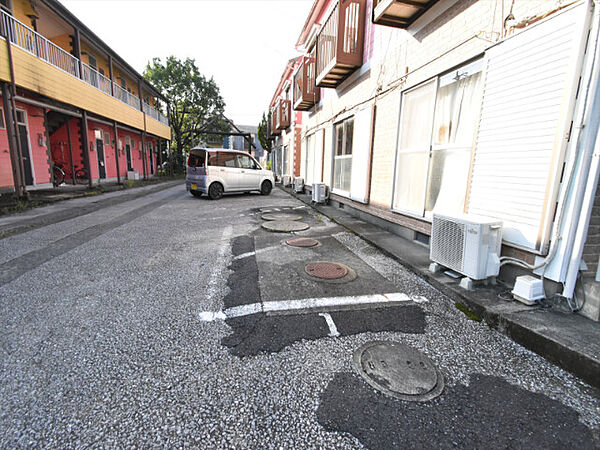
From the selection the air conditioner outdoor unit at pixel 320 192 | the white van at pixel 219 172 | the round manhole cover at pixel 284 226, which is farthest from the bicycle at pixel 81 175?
the round manhole cover at pixel 284 226

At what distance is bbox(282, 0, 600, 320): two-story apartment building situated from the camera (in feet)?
7.77

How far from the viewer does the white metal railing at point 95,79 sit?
11617mm

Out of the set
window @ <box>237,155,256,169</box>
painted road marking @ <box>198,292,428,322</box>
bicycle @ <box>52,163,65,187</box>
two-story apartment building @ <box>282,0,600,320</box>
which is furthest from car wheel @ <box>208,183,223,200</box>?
painted road marking @ <box>198,292,428,322</box>

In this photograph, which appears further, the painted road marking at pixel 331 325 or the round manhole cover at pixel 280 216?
the round manhole cover at pixel 280 216

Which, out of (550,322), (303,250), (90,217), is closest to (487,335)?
(550,322)

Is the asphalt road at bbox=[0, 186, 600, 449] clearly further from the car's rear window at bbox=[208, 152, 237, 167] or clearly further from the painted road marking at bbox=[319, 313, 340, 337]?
the car's rear window at bbox=[208, 152, 237, 167]

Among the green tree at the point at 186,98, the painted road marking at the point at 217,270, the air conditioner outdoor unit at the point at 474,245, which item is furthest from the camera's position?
the green tree at the point at 186,98

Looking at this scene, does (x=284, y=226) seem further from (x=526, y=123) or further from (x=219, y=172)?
(x=219, y=172)

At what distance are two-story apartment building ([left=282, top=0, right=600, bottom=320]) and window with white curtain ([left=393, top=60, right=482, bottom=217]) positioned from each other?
17 millimetres

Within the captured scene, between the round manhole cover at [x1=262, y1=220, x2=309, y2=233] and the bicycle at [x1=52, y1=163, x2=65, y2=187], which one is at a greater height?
the bicycle at [x1=52, y1=163, x2=65, y2=187]

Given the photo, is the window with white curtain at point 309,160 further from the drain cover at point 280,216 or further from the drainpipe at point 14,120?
the drainpipe at point 14,120

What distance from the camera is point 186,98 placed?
30609 mm

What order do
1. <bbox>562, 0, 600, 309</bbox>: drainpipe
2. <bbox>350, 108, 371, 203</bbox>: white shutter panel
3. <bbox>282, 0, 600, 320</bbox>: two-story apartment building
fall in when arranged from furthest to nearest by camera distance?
<bbox>350, 108, 371, 203</bbox>: white shutter panel, <bbox>282, 0, 600, 320</bbox>: two-story apartment building, <bbox>562, 0, 600, 309</bbox>: drainpipe

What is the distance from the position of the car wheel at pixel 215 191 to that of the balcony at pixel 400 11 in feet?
24.9
